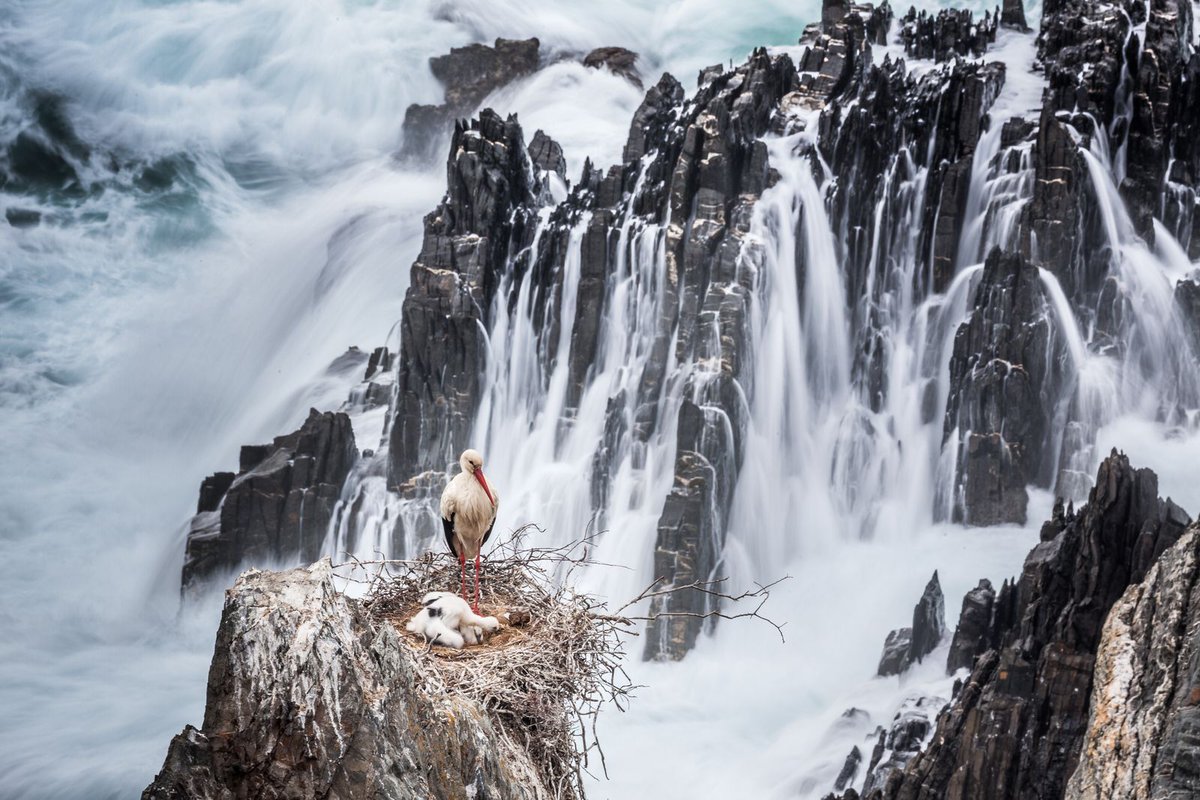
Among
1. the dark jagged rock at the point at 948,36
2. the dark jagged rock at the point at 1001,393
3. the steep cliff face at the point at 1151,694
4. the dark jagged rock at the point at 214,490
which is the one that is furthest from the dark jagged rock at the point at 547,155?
the steep cliff face at the point at 1151,694

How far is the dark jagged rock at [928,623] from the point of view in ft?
75.4

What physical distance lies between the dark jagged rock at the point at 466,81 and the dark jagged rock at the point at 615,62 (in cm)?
285

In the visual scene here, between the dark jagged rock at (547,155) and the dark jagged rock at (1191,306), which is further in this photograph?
the dark jagged rock at (547,155)

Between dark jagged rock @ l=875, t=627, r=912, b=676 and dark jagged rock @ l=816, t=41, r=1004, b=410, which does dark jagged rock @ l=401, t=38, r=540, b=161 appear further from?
dark jagged rock @ l=875, t=627, r=912, b=676

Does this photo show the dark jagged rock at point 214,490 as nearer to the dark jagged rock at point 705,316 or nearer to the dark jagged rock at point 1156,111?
the dark jagged rock at point 705,316

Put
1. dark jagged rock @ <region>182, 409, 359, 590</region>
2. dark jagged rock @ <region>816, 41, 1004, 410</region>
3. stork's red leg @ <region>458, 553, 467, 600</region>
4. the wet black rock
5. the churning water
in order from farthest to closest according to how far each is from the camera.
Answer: the wet black rock → dark jagged rock @ <region>182, 409, 359, 590</region> → dark jagged rock @ <region>816, 41, 1004, 410</region> → the churning water → stork's red leg @ <region>458, 553, 467, 600</region>

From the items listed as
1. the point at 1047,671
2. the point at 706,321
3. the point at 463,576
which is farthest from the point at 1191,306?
the point at 463,576

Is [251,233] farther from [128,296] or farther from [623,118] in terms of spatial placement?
[623,118]

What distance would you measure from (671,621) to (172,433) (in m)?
24.3

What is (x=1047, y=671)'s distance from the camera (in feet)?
54.6

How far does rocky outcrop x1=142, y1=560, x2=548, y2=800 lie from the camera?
17.0ft

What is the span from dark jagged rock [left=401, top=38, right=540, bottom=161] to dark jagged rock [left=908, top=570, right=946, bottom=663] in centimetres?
3896

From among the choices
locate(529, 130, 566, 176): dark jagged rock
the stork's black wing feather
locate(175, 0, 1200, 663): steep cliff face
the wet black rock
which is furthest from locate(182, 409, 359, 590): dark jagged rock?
the stork's black wing feather

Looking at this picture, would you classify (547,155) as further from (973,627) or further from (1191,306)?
(973,627)
